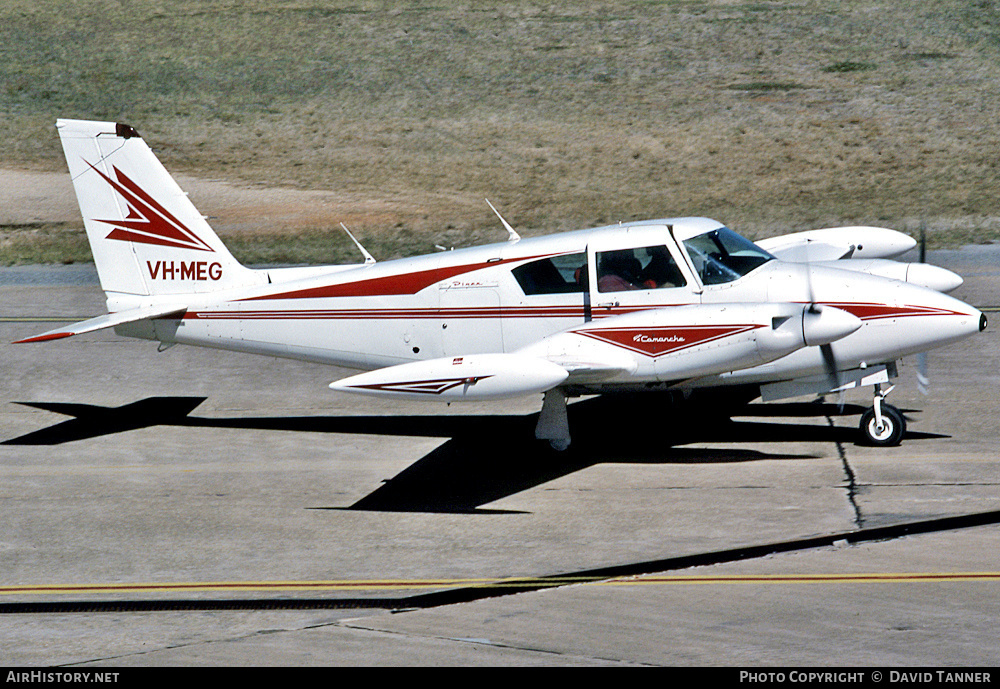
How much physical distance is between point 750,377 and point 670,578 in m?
4.29

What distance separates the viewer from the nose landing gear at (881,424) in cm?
1386

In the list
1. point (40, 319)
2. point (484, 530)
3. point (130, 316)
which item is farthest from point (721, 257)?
point (40, 319)

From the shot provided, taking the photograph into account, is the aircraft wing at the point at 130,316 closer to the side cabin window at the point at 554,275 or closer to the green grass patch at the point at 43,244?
the side cabin window at the point at 554,275

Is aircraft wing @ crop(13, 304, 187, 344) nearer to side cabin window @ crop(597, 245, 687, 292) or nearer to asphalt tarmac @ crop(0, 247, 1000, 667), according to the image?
asphalt tarmac @ crop(0, 247, 1000, 667)

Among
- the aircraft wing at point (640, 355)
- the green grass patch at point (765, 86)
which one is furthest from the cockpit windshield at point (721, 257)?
the green grass patch at point (765, 86)

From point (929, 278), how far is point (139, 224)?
1026 centimetres


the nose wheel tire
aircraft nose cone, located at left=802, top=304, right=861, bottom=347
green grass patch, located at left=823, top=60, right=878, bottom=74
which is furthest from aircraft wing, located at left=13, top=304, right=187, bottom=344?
green grass patch, located at left=823, top=60, right=878, bottom=74

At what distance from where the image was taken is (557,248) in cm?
1419

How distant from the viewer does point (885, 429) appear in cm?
1390

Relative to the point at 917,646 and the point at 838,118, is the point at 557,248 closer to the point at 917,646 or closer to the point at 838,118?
the point at 917,646

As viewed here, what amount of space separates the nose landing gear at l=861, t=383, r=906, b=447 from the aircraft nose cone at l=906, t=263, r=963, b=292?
1.93 meters

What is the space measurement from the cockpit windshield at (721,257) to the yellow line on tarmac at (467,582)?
14.8ft

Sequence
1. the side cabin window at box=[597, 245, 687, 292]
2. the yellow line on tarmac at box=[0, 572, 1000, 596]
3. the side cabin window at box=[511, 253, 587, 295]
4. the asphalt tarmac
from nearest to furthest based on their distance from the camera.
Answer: the asphalt tarmac, the yellow line on tarmac at box=[0, 572, 1000, 596], the side cabin window at box=[597, 245, 687, 292], the side cabin window at box=[511, 253, 587, 295]

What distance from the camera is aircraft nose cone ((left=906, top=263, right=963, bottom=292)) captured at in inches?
601
